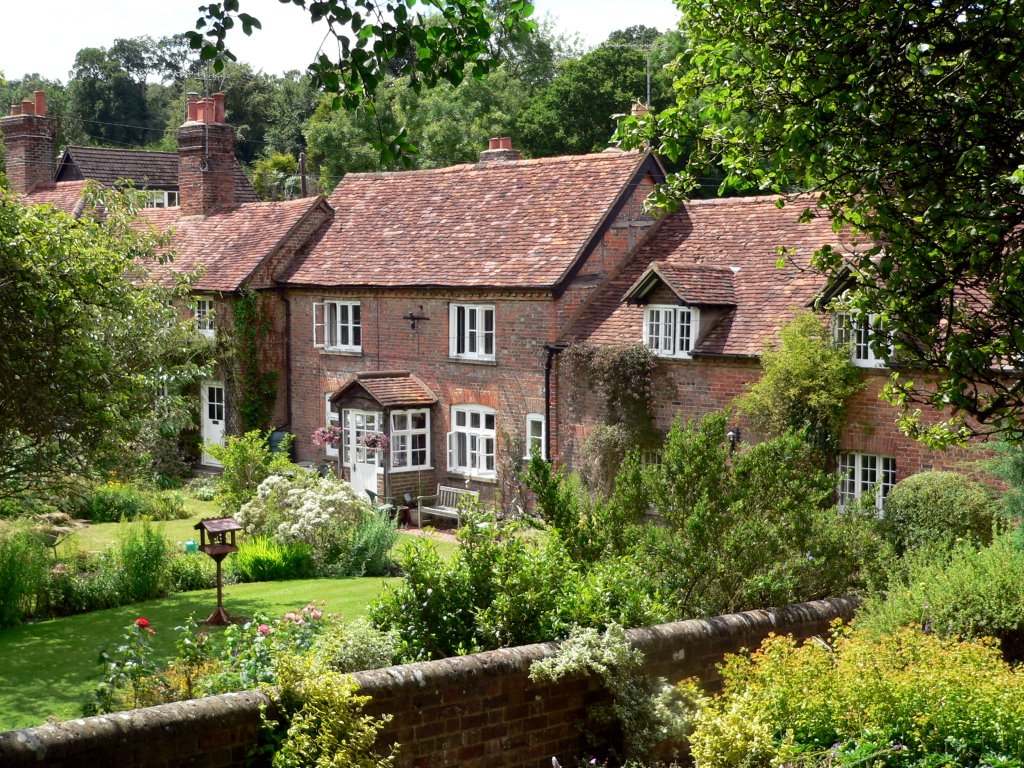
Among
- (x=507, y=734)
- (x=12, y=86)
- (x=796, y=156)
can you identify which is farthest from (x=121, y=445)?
(x=12, y=86)

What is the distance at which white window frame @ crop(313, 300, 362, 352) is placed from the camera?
30.2 metres

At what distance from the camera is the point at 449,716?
332 inches

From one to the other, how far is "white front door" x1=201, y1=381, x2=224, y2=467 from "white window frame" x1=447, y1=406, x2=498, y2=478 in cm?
800

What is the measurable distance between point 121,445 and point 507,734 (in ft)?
31.2

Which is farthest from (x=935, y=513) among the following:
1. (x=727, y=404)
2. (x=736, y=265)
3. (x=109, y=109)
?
(x=109, y=109)

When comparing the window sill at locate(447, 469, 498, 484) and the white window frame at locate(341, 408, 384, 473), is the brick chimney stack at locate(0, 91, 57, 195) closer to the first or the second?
the white window frame at locate(341, 408, 384, 473)

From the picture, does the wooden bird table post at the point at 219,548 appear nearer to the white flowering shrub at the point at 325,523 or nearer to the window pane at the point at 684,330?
the white flowering shrub at the point at 325,523

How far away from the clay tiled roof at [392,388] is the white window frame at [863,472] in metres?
10.7

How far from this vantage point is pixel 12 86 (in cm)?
11844

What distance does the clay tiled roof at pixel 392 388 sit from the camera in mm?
27664

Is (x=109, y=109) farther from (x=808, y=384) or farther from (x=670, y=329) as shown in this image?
(x=808, y=384)

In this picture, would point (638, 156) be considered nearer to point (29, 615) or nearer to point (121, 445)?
point (121, 445)

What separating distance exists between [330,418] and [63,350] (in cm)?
1617

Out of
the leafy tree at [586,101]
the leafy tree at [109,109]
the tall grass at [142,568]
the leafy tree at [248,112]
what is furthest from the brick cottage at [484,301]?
the leafy tree at [109,109]
